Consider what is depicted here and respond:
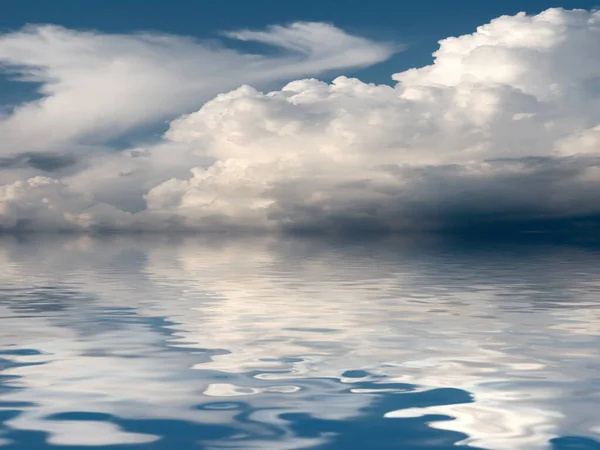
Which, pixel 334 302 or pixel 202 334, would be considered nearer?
pixel 202 334

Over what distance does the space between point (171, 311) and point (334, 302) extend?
8.26 m

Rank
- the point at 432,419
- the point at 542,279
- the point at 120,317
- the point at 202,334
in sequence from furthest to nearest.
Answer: the point at 542,279, the point at 120,317, the point at 202,334, the point at 432,419

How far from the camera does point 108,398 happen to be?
14609 mm

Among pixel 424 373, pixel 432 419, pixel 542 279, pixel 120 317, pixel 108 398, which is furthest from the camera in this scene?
pixel 542 279

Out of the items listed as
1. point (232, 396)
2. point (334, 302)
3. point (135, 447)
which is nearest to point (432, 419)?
point (232, 396)

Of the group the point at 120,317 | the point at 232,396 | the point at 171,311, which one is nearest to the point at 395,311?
the point at 171,311

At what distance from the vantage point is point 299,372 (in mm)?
17406

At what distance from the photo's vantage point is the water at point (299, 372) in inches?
480

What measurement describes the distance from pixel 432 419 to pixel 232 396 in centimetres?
430

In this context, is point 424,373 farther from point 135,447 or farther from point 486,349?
point 135,447

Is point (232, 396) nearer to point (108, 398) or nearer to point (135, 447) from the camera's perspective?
point (108, 398)

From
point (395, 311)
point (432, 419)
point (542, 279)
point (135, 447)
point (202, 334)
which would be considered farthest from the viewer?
point (542, 279)

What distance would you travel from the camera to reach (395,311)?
30750 millimetres

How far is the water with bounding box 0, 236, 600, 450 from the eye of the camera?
1219cm
